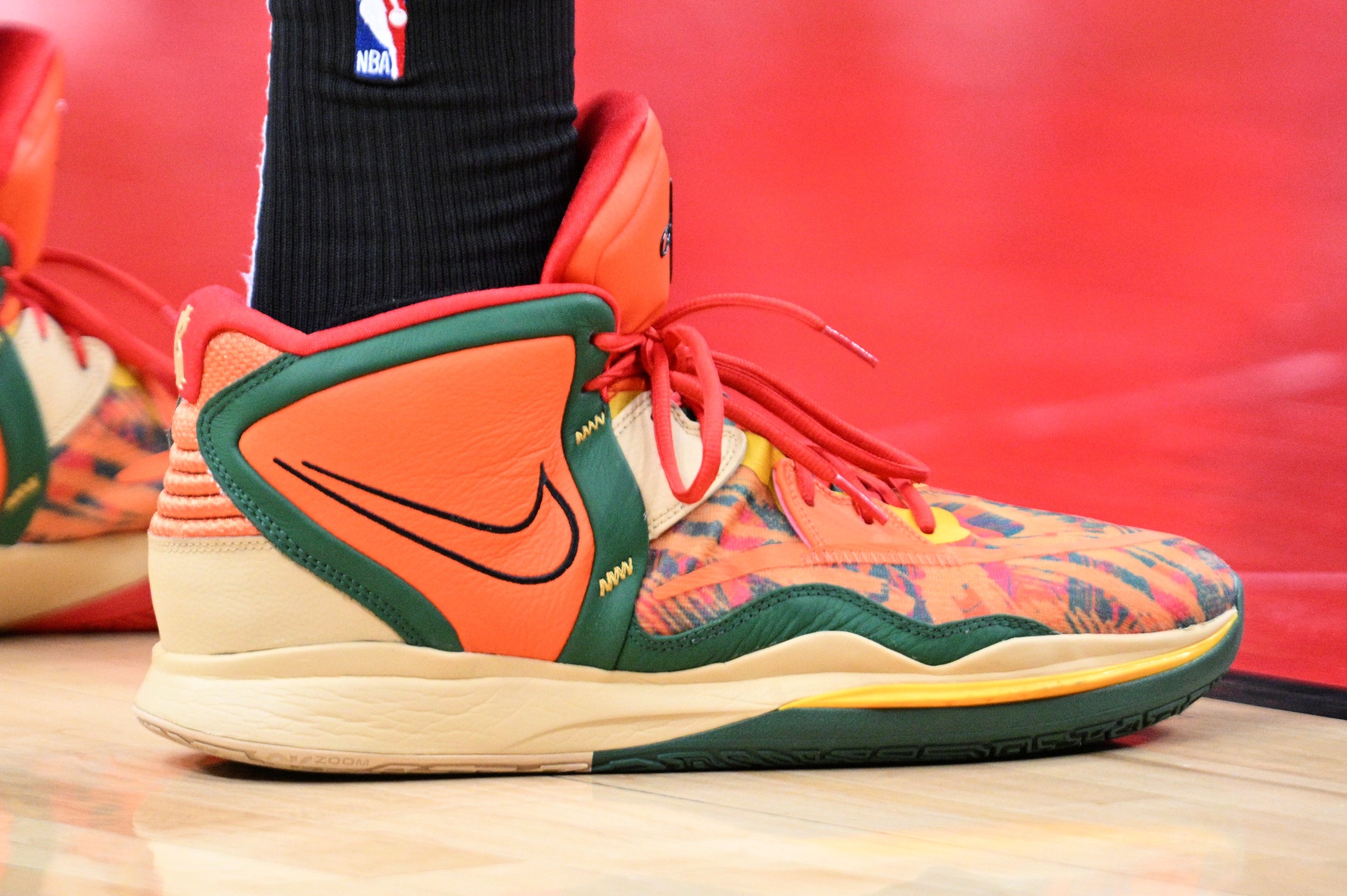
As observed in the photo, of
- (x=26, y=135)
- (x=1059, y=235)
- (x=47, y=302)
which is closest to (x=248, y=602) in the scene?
(x=47, y=302)

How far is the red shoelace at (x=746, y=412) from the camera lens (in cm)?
72

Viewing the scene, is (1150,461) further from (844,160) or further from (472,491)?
(472,491)

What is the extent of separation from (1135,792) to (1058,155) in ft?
2.29

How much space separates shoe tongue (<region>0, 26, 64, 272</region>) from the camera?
1086 millimetres

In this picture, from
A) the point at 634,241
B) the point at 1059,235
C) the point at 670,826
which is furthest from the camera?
the point at 1059,235

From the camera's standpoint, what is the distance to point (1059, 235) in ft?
3.76

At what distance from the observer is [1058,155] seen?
114 cm

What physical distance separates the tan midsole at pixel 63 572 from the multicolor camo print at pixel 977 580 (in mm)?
649

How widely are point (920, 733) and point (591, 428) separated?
11.5 inches
